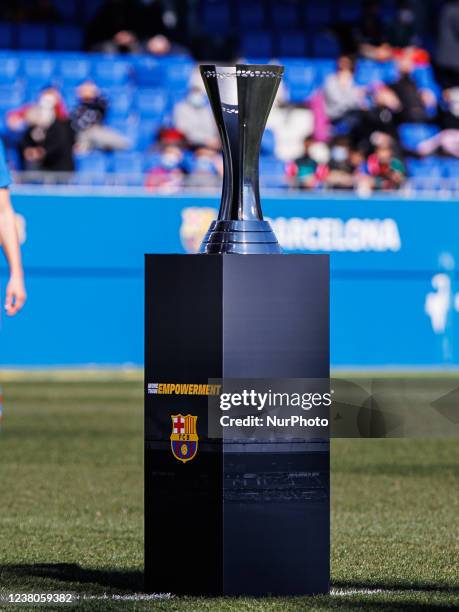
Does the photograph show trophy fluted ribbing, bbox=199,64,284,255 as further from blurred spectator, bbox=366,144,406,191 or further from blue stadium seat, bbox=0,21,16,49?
blue stadium seat, bbox=0,21,16,49

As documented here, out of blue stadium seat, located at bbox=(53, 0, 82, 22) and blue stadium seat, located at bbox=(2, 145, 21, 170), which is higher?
blue stadium seat, located at bbox=(53, 0, 82, 22)

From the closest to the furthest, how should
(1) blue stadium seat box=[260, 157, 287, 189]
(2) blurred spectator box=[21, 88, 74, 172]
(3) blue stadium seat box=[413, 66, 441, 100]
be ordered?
(2) blurred spectator box=[21, 88, 74, 172] → (1) blue stadium seat box=[260, 157, 287, 189] → (3) blue stadium seat box=[413, 66, 441, 100]

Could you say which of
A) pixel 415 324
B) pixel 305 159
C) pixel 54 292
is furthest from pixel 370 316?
pixel 54 292

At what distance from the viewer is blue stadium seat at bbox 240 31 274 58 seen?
2339 centimetres

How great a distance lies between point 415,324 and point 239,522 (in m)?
13.5

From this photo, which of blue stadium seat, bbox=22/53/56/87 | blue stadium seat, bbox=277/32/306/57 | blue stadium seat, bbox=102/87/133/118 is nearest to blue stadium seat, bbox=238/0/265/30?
blue stadium seat, bbox=277/32/306/57

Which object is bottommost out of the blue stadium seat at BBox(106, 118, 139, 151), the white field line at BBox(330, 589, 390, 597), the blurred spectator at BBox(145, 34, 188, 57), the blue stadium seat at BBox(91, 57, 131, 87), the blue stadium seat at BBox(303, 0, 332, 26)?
the white field line at BBox(330, 589, 390, 597)

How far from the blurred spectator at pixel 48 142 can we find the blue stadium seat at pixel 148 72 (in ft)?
11.2

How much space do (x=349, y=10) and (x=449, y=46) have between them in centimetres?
Result: 203

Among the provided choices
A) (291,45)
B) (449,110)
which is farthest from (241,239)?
(291,45)

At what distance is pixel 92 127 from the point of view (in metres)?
19.6

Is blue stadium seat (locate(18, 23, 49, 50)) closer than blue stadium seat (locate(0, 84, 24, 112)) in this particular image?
No

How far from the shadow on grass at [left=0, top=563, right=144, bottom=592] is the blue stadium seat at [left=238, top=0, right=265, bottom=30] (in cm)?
1908

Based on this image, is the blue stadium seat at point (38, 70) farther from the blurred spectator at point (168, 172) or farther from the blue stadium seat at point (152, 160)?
the blurred spectator at point (168, 172)
